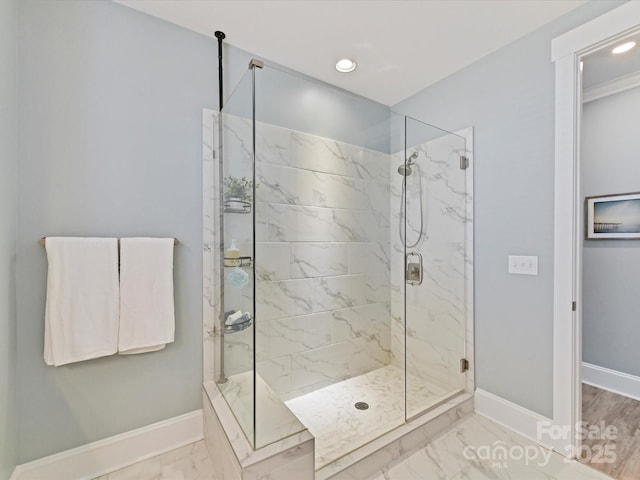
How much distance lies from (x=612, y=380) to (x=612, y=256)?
101 centimetres

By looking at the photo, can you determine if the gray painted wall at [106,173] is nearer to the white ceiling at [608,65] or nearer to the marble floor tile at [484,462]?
the marble floor tile at [484,462]

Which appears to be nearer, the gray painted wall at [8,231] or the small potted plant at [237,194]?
the gray painted wall at [8,231]

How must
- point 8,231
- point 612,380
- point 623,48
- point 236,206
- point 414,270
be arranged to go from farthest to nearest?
1. point 612,380
2. point 414,270
3. point 623,48
4. point 236,206
5. point 8,231

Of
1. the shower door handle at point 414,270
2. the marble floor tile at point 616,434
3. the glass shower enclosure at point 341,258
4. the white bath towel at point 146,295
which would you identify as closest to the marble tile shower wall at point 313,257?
the glass shower enclosure at point 341,258

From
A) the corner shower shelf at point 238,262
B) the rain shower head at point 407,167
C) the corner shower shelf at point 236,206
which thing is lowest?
the corner shower shelf at point 238,262

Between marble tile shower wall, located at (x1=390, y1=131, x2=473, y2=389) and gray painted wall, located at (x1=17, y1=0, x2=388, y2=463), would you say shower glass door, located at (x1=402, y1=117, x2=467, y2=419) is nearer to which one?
marble tile shower wall, located at (x1=390, y1=131, x2=473, y2=389)

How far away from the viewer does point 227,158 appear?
5.74 feet

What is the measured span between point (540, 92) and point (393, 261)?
1410 mm

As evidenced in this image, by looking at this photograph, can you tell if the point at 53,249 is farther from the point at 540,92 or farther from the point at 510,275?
the point at 540,92

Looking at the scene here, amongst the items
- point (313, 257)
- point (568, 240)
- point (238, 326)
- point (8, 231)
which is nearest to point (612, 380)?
point (568, 240)

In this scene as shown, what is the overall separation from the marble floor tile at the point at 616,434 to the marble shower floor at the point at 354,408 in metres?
0.77

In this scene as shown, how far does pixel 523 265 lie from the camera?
1794 millimetres

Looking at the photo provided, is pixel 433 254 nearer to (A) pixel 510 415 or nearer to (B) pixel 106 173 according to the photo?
(A) pixel 510 415

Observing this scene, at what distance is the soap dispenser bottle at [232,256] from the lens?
1.62 metres
